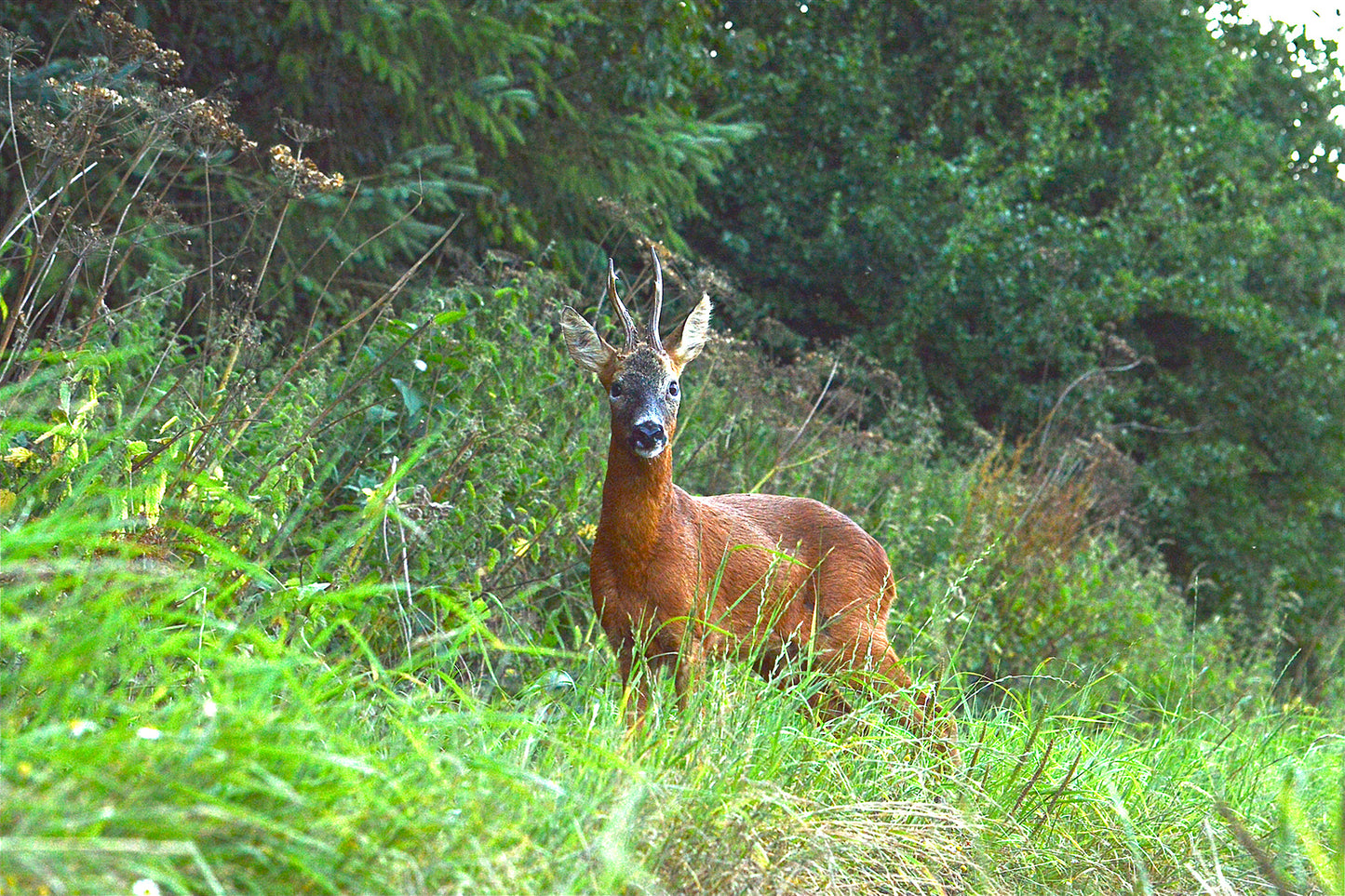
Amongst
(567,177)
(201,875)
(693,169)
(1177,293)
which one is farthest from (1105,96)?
(201,875)

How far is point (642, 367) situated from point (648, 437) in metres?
0.29

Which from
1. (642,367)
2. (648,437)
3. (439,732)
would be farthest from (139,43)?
(439,732)

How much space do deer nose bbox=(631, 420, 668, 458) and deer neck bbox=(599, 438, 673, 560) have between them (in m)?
0.10

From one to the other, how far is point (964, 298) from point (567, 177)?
17.4ft

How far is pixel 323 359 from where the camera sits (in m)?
5.46

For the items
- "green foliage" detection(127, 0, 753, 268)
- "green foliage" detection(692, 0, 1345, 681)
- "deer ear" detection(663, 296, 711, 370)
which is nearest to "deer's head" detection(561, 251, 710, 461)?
"deer ear" detection(663, 296, 711, 370)

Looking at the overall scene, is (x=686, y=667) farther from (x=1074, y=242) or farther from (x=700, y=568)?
(x=1074, y=242)

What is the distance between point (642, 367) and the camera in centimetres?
418

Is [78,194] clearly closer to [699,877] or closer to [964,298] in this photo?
[699,877]

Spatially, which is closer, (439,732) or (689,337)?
(439,732)

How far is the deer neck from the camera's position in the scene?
4.04 meters

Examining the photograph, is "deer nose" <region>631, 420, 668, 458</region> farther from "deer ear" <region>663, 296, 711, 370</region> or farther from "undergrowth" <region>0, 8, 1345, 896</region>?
"undergrowth" <region>0, 8, 1345, 896</region>

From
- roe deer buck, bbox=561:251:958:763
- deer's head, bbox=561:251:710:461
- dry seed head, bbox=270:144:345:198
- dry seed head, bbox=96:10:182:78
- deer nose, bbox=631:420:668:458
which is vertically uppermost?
dry seed head, bbox=96:10:182:78

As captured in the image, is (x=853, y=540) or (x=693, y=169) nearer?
(x=853, y=540)
